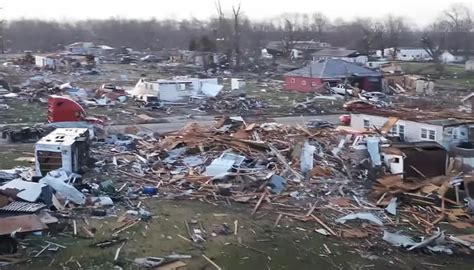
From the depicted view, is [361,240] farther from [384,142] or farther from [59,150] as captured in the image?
[59,150]

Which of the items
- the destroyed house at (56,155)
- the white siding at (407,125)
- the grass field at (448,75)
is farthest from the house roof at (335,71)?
the destroyed house at (56,155)

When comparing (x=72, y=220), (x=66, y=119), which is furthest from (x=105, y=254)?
(x=66, y=119)

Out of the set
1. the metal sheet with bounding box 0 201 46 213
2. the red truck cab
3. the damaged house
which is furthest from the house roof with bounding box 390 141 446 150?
the red truck cab

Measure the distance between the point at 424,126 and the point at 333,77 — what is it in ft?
73.3

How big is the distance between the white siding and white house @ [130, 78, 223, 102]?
13466 mm

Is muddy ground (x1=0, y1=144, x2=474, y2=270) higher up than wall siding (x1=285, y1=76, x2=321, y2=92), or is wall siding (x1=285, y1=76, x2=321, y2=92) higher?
wall siding (x1=285, y1=76, x2=321, y2=92)

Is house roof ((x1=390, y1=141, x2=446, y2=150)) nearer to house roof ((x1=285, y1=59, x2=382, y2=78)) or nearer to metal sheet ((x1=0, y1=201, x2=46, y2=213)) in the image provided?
metal sheet ((x1=0, y1=201, x2=46, y2=213))

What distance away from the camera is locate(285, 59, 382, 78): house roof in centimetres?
4434

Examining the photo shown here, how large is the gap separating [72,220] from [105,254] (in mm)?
2196

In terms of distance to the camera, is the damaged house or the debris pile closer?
the debris pile

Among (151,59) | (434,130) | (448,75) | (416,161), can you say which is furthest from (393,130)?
(151,59)

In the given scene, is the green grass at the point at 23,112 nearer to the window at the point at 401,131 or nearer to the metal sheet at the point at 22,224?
the window at the point at 401,131

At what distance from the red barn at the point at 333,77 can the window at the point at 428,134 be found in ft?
70.9

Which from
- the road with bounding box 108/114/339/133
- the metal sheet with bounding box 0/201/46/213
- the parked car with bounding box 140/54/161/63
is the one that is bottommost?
the road with bounding box 108/114/339/133
